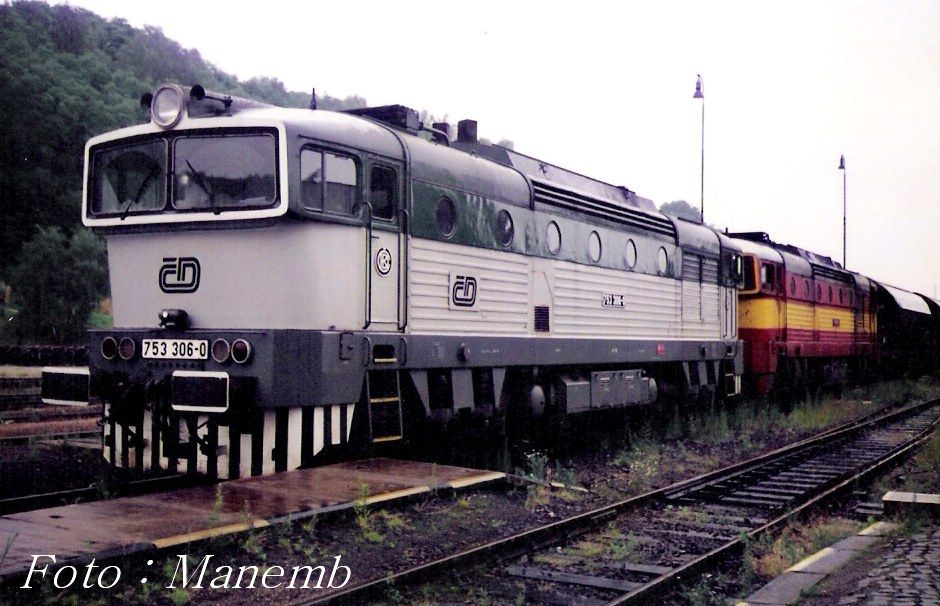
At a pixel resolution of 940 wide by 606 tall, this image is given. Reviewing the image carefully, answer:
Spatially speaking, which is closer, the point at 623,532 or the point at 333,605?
the point at 333,605

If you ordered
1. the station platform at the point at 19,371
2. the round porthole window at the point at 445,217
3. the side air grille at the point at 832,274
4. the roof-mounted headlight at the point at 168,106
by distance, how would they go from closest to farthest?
the roof-mounted headlight at the point at 168,106 → the round porthole window at the point at 445,217 → the station platform at the point at 19,371 → the side air grille at the point at 832,274

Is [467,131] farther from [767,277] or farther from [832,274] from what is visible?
[832,274]

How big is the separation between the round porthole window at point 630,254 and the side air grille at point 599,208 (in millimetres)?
321

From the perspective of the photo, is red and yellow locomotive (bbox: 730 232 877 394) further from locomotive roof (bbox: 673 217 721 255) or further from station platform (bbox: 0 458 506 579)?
station platform (bbox: 0 458 506 579)

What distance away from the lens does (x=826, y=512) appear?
10070 mm

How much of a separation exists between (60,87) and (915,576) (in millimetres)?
48899

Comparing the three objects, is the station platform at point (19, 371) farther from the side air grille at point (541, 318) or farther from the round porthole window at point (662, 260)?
the round porthole window at point (662, 260)

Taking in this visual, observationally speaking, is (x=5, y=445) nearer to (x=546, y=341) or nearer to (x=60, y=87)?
(x=546, y=341)

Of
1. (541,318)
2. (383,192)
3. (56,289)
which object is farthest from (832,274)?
(56,289)

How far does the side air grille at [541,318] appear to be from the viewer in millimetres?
11883

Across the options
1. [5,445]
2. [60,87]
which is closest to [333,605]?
[5,445]

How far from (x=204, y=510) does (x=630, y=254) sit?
902 centimetres

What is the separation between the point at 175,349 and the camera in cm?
817

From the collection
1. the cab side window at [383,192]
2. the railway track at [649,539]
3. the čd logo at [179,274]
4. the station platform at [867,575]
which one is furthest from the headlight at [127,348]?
the station platform at [867,575]
